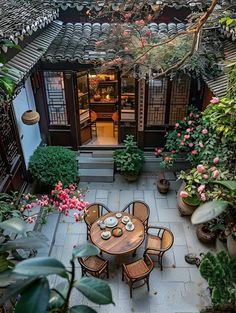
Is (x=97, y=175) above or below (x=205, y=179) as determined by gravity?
below

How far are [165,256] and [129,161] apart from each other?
8.86ft

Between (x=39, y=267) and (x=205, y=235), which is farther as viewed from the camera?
(x=205, y=235)

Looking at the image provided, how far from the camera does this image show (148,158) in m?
8.78

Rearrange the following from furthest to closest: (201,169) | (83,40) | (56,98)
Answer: (56,98) → (83,40) → (201,169)

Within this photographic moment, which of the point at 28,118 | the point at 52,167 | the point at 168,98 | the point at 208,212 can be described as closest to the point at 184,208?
the point at 168,98

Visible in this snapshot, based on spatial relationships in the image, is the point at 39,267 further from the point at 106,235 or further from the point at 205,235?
the point at 205,235

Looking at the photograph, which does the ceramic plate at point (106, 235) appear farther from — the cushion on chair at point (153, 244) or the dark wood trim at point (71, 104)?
the dark wood trim at point (71, 104)

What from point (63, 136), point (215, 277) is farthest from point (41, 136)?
point (215, 277)

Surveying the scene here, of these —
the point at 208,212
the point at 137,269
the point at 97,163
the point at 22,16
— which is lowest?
the point at 97,163

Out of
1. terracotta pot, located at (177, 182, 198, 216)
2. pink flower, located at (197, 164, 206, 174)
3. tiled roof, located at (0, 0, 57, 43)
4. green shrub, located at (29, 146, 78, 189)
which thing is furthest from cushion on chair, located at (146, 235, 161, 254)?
tiled roof, located at (0, 0, 57, 43)

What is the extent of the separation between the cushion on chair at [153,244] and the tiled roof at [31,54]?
3896 mm

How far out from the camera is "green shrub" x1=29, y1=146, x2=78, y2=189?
7.10 metres

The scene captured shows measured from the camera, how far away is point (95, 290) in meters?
1.68

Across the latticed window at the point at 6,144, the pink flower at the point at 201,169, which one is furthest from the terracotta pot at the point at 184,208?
the latticed window at the point at 6,144
